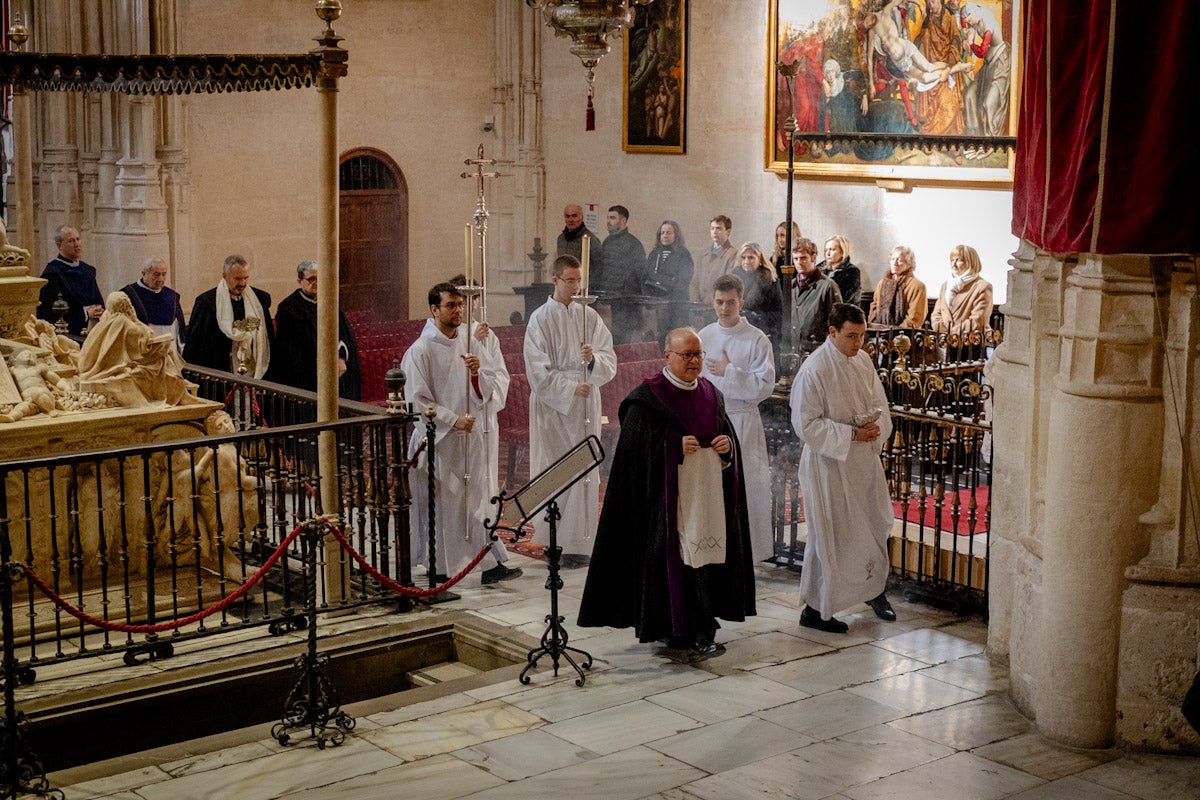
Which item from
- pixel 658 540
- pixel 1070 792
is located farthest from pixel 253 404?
pixel 1070 792

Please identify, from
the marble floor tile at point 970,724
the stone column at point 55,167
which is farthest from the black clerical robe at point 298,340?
the marble floor tile at point 970,724

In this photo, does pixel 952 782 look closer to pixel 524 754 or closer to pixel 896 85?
pixel 524 754

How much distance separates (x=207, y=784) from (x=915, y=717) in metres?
2.91

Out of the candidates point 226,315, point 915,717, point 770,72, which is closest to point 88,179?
point 226,315

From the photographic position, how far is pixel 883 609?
7.96m

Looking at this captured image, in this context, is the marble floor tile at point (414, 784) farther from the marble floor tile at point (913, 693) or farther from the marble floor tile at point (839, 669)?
the marble floor tile at point (913, 693)

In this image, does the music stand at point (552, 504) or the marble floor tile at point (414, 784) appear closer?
the marble floor tile at point (414, 784)

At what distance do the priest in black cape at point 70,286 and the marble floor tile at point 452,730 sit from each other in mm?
6719

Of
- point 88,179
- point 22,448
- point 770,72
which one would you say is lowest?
point 22,448

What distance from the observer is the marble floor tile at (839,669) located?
6992 millimetres

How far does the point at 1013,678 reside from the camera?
6734mm

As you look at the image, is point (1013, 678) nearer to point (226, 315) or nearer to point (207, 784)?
point (207, 784)

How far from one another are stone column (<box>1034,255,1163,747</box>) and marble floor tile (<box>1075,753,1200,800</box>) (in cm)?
18

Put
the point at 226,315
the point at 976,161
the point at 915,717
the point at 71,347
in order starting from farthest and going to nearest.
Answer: the point at 976,161, the point at 226,315, the point at 71,347, the point at 915,717
